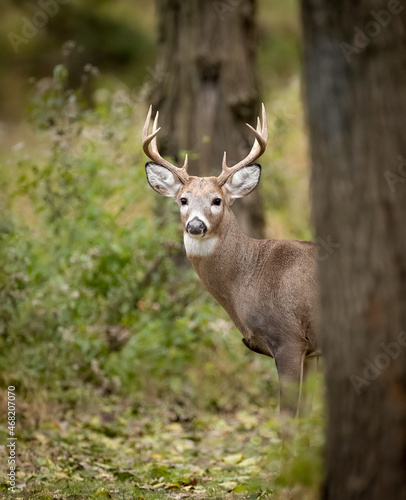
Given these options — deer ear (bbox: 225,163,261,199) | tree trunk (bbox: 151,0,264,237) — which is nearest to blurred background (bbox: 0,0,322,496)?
tree trunk (bbox: 151,0,264,237)

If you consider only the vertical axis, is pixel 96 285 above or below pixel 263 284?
below

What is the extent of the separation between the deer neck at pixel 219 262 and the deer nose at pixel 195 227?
201 mm

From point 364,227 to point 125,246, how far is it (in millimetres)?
4773

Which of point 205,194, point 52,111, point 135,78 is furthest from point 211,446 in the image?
point 135,78

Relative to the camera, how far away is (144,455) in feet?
22.0

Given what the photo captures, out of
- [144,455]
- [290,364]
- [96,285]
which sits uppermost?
[96,285]

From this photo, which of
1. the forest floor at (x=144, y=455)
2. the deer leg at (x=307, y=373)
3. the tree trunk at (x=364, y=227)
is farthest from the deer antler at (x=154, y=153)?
the tree trunk at (x=364, y=227)

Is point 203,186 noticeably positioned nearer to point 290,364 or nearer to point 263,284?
point 263,284

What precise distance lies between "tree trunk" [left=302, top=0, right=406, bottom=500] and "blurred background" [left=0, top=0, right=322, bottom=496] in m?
4.10

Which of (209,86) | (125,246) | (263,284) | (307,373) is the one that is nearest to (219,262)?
(263,284)

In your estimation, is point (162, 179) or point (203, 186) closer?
point (203, 186)

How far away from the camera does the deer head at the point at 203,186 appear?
589 centimetres

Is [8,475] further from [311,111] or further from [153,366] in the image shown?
[311,111]

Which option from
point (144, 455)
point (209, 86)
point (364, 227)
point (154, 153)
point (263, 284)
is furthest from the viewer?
point (209, 86)
